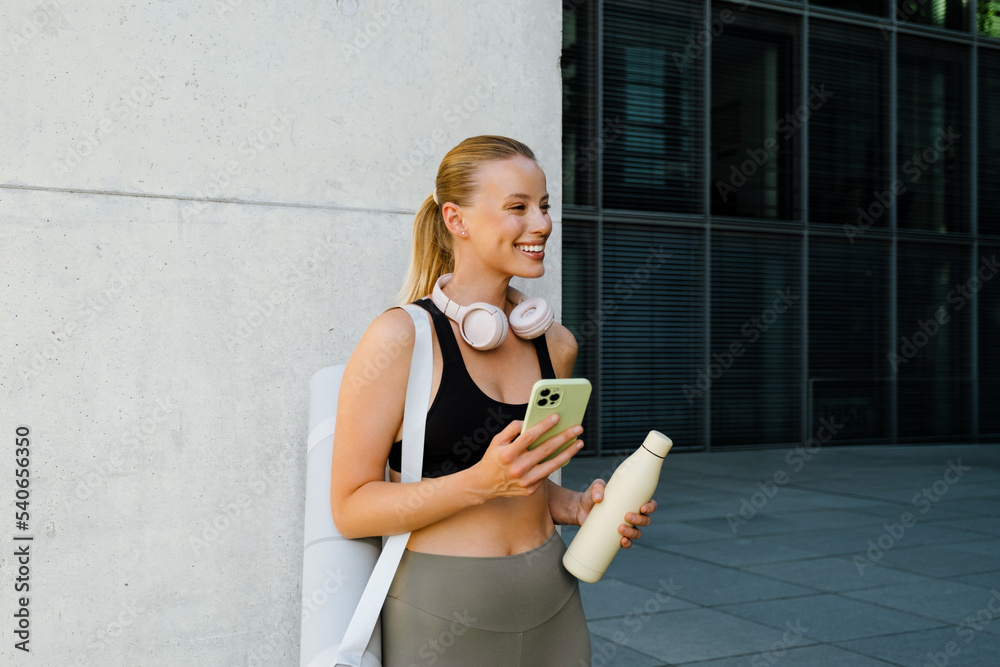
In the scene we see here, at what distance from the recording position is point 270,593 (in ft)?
8.57

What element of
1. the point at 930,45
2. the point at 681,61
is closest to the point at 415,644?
the point at 681,61

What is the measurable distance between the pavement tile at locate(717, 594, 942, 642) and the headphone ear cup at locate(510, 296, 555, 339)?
3543 millimetres

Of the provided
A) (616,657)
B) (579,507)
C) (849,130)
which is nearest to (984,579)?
(616,657)

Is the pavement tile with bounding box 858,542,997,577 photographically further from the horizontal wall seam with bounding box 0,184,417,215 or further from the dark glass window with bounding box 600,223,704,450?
the dark glass window with bounding box 600,223,704,450

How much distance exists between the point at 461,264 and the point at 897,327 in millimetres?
13516

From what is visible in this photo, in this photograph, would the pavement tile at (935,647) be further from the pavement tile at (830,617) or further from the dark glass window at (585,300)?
the dark glass window at (585,300)

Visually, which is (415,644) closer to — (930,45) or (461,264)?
(461,264)

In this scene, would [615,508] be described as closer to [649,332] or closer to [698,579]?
[698,579]

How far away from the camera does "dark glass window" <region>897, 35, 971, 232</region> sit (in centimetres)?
1424

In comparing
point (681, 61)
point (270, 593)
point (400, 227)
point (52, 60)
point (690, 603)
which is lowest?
point (690, 603)

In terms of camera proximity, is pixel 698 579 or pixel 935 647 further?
pixel 698 579

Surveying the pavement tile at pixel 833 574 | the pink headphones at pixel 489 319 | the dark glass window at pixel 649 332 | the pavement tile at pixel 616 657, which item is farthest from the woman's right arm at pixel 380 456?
the dark glass window at pixel 649 332

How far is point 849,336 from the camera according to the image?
45.1 ft

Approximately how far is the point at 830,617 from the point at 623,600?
114 cm
